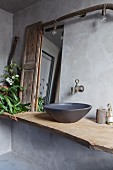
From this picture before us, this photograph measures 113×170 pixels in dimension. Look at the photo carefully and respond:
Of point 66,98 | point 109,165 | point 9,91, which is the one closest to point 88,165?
point 109,165

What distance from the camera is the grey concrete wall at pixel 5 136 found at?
2475 millimetres

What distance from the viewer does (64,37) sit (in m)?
1.87

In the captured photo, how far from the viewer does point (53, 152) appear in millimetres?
1990

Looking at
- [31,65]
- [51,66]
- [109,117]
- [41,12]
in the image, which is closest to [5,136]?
[31,65]

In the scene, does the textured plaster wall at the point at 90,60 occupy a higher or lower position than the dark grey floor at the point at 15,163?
higher

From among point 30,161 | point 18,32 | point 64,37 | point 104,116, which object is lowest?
point 30,161

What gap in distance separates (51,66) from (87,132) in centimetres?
99

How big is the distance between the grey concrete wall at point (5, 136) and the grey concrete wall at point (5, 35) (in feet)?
2.54

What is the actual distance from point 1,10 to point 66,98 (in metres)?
1.65

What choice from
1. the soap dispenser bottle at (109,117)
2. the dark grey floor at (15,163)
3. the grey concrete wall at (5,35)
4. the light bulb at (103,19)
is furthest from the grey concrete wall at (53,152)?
the light bulb at (103,19)

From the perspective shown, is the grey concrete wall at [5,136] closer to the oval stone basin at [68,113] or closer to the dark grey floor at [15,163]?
the dark grey floor at [15,163]

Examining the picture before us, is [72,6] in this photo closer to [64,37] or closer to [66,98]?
[64,37]

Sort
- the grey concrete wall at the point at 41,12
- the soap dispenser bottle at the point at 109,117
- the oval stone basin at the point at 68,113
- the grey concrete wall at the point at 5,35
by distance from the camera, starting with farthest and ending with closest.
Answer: the grey concrete wall at the point at 5,35 → the grey concrete wall at the point at 41,12 → the soap dispenser bottle at the point at 109,117 → the oval stone basin at the point at 68,113

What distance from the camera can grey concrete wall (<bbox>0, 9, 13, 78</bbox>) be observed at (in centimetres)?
246
